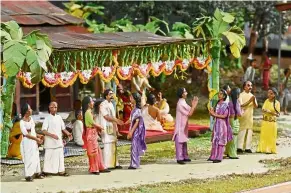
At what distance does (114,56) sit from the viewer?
17625 mm

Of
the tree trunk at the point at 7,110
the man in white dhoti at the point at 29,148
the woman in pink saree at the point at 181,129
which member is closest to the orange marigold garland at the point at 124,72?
the woman in pink saree at the point at 181,129

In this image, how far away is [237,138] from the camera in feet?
56.2

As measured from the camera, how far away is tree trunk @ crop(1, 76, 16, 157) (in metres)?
16.4

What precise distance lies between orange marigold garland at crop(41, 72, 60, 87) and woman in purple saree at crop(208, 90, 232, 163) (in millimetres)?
3302

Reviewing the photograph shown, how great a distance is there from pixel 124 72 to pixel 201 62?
8.45ft

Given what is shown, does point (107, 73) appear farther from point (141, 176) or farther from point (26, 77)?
point (141, 176)

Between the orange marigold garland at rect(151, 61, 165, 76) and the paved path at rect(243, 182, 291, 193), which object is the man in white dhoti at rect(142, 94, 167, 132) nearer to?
the orange marigold garland at rect(151, 61, 165, 76)

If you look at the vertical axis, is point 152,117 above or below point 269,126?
below

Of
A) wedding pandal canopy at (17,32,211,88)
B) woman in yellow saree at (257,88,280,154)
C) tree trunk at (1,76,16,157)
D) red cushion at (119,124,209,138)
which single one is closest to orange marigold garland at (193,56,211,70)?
wedding pandal canopy at (17,32,211,88)

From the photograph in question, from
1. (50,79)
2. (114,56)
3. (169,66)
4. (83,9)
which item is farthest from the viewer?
(83,9)

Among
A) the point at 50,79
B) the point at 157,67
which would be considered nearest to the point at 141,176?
the point at 50,79

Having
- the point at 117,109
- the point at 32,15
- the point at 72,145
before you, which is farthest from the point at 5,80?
the point at 32,15

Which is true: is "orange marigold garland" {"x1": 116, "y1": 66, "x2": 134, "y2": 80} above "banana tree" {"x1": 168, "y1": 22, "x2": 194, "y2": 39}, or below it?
below

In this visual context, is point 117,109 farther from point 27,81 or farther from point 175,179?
point 175,179
